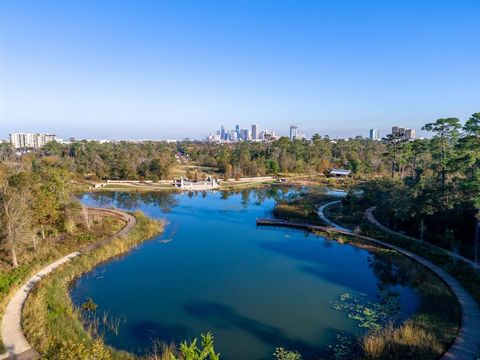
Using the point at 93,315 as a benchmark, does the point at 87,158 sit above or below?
above

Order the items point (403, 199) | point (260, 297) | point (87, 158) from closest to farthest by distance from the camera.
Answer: point (260, 297) → point (403, 199) → point (87, 158)

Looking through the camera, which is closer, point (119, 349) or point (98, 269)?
point (119, 349)

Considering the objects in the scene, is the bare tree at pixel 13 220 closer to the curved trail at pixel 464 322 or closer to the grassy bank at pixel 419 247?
the curved trail at pixel 464 322

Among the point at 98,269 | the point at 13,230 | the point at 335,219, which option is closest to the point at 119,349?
the point at 98,269

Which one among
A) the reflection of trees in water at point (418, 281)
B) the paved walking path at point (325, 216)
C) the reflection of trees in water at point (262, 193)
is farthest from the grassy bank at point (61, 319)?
the reflection of trees in water at point (262, 193)

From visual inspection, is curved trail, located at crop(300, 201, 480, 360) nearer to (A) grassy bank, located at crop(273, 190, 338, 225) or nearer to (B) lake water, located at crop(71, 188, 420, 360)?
(B) lake water, located at crop(71, 188, 420, 360)

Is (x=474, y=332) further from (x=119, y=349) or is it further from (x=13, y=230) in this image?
(x=13, y=230)

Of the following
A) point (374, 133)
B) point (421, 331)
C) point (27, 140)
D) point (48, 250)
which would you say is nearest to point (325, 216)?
point (421, 331)
